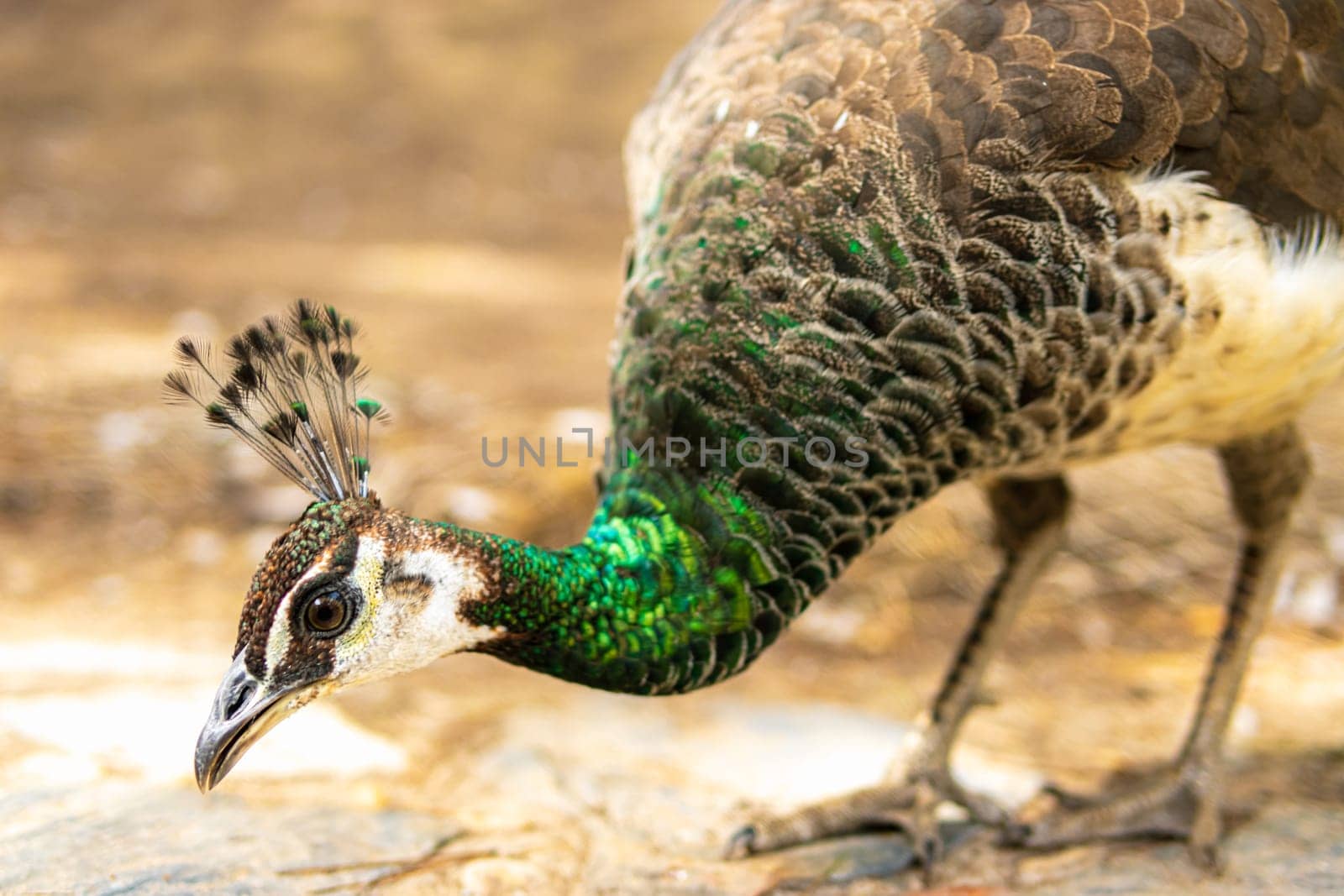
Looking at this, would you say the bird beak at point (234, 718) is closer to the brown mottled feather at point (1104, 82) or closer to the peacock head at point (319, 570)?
the peacock head at point (319, 570)

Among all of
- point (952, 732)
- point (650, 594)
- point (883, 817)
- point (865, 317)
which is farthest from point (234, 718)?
point (952, 732)

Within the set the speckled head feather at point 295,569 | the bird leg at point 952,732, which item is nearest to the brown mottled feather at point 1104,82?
the bird leg at point 952,732

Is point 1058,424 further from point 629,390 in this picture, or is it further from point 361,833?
point 361,833

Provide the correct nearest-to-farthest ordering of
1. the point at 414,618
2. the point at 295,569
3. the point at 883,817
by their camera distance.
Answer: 1. the point at 295,569
2. the point at 414,618
3. the point at 883,817

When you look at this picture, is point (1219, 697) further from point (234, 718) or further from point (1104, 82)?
point (234, 718)

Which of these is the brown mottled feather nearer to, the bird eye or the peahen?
Answer: the peahen

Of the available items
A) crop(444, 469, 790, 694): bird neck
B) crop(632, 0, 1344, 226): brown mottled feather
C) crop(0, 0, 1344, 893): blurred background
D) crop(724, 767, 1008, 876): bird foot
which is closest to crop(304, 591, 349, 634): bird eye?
crop(444, 469, 790, 694): bird neck
